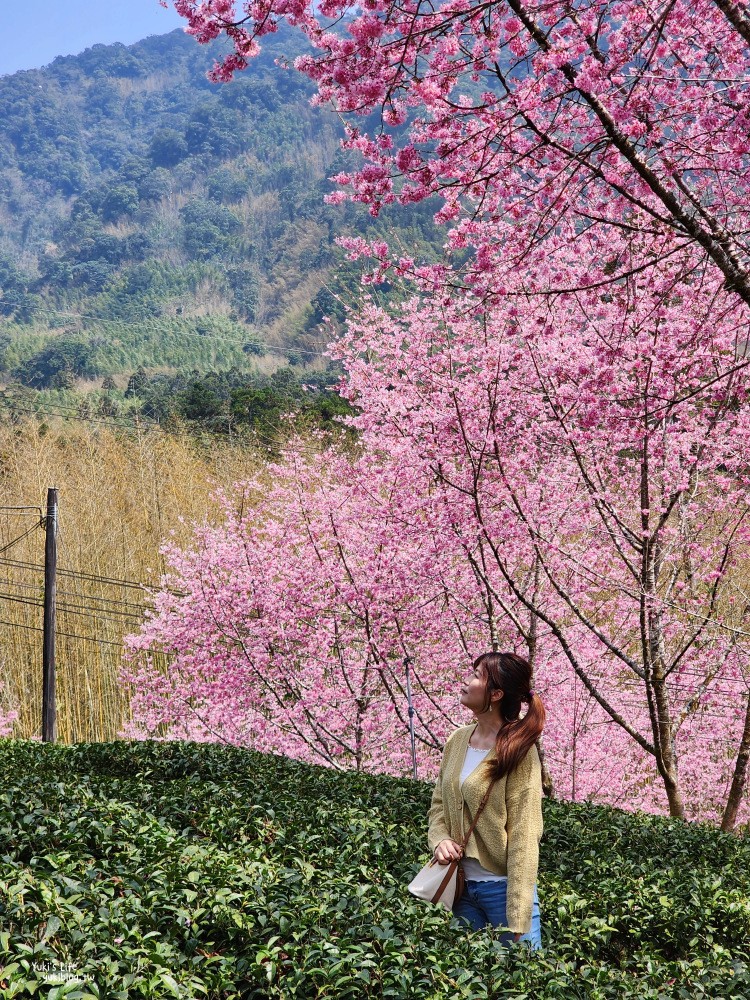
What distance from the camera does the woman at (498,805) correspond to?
2643 millimetres

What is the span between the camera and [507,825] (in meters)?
2.71

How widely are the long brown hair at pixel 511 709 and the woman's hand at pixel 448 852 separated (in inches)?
8.8

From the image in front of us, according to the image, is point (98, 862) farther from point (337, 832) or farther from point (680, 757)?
point (680, 757)

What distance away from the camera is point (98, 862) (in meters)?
3.18

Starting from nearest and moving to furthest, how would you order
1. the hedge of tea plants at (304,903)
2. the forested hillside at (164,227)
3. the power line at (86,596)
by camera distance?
the hedge of tea plants at (304,903)
the power line at (86,596)
the forested hillside at (164,227)

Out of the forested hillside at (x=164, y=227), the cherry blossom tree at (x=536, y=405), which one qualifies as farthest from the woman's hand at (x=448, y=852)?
the forested hillside at (x=164, y=227)

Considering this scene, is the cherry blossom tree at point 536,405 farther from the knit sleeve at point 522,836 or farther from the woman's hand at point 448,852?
the woman's hand at point 448,852

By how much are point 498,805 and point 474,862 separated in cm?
19

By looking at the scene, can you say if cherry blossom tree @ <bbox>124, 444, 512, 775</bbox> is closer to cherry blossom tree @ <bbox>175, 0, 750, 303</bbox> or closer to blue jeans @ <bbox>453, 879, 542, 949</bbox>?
cherry blossom tree @ <bbox>175, 0, 750, 303</bbox>

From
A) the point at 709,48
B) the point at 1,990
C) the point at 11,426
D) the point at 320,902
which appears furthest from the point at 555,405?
the point at 11,426

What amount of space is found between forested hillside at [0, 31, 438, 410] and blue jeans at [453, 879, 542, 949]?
3229cm

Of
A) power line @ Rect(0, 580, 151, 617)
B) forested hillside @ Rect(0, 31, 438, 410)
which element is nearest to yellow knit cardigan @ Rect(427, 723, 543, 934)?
power line @ Rect(0, 580, 151, 617)

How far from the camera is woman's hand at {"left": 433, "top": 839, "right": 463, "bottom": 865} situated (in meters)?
2.69

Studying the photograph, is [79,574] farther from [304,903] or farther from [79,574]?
[304,903]
